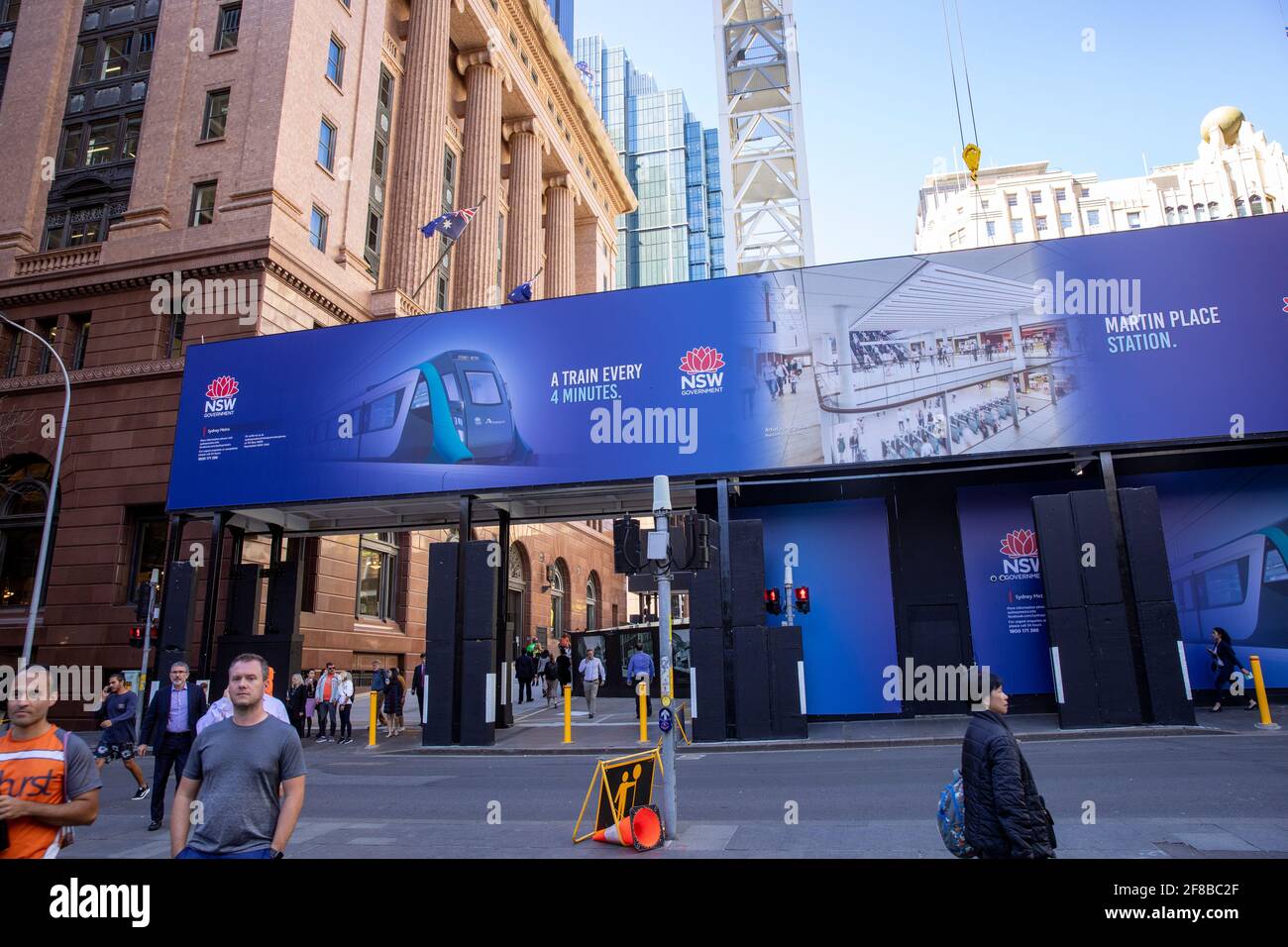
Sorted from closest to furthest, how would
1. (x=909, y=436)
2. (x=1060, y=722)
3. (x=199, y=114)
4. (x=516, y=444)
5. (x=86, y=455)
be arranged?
(x=1060, y=722) < (x=909, y=436) < (x=516, y=444) < (x=86, y=455) < (x=199, y=114)

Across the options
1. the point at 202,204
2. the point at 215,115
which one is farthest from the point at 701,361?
the point at 215,115

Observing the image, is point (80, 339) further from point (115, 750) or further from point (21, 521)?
point (115, 750)

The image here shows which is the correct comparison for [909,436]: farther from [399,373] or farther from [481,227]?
[481,227]

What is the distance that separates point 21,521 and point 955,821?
35.2 metres

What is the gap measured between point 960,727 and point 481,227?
38.1m

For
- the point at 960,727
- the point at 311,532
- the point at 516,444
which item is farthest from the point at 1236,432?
the point at 311,532

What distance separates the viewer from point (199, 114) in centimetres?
3222

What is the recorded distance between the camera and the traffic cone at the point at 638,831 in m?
8.80

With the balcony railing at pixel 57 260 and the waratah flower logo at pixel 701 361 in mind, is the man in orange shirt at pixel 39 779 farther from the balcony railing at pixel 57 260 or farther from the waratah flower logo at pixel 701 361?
the balcony railing at pixel 57 260

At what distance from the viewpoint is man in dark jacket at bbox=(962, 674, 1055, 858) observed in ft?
15.9

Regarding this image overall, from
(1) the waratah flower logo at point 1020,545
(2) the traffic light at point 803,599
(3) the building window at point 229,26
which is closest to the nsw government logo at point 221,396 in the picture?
(3) the building window at point 229,26

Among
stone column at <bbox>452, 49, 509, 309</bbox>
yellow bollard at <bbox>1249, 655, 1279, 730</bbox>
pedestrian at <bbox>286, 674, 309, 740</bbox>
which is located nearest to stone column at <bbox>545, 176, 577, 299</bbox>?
stone column at <bbox>452, 49, 509, 309</bbox>

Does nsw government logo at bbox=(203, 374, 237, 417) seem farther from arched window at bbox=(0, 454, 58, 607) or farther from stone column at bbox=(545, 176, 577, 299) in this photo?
stone column at bbox=(545, 176, 577, 299)

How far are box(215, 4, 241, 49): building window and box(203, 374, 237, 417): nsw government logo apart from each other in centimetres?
1658
